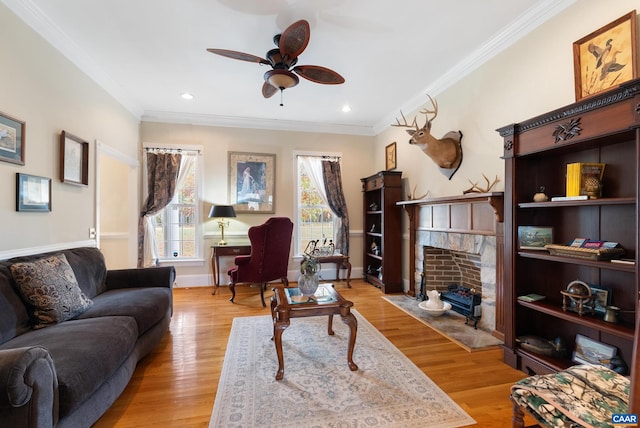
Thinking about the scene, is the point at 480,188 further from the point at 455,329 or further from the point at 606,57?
the point at 455,329

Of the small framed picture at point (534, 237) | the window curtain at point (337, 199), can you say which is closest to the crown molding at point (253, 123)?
the window curtain at point (337, 199)

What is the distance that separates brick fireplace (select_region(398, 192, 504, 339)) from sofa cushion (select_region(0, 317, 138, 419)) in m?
3.12

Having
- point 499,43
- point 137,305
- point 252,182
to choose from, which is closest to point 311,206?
point 252,182

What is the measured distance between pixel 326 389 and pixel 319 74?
8.47 feet

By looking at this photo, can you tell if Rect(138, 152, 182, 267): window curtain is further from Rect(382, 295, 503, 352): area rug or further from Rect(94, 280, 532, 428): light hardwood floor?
Rect(382, 295, 503, 352): area rug

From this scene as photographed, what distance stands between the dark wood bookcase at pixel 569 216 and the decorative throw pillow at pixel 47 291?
337cm

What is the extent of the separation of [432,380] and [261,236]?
2.48 meters

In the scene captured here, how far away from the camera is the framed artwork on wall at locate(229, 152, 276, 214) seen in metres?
4.86

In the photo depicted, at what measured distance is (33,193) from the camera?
91.7 inches

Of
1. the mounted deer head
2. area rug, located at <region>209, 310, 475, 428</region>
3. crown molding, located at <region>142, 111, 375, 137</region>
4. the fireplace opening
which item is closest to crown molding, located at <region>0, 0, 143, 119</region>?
crown molding, located at <region>142, 111, 375, 137</region>

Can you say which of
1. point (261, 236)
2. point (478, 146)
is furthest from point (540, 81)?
point (261, 236)

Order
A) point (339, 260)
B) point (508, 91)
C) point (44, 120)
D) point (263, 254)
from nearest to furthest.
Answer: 1. point (44, 120)
2. point (508, 91)
3. point (263, 254)
4. point (339, 260)

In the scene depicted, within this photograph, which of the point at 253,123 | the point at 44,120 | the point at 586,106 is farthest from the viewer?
the point at 253,123

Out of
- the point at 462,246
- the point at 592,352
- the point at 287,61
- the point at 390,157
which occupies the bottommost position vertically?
the point at 592,352
